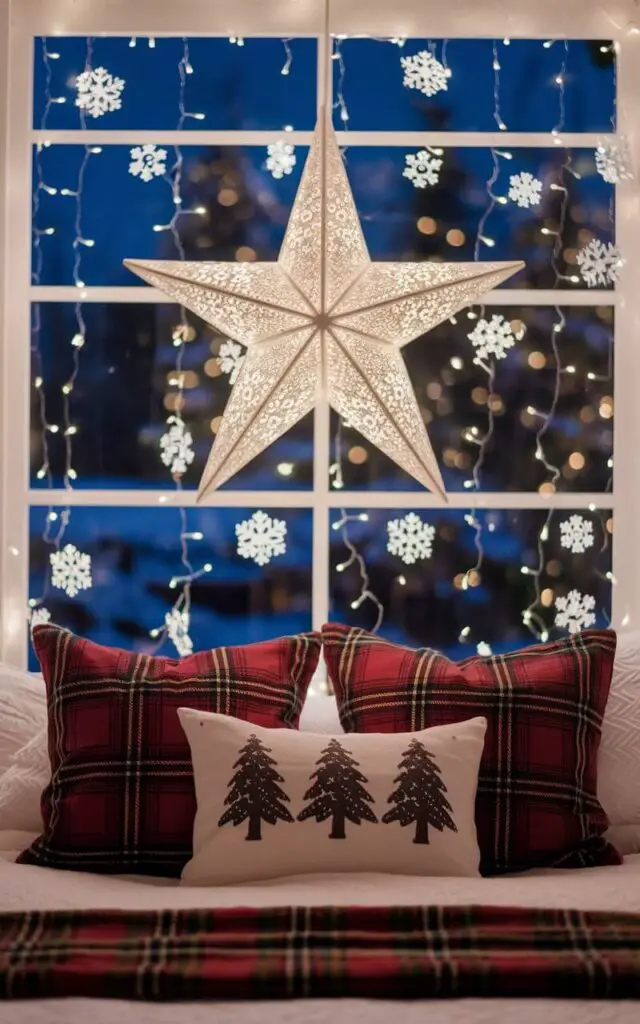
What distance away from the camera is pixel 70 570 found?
2.94m

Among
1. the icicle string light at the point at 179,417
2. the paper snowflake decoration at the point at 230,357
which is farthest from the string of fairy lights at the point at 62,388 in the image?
the paper snowflake decoration at the point at 230,357

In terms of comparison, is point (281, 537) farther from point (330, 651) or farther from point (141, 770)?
point (141, 770)

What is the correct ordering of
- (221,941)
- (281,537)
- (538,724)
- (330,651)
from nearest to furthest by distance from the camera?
(221,941) < (538,724) < (330,651) < (281,537)

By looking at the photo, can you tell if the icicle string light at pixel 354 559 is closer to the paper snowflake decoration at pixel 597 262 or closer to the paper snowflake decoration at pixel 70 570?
the paper snowflake decoration at pixel 70 570

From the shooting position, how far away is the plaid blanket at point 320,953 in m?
1.31

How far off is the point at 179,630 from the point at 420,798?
1261 mm

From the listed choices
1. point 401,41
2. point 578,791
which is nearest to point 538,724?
point 578,791

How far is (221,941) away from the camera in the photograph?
4.63 feet

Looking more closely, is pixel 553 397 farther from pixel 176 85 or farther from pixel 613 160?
pixel 176 85

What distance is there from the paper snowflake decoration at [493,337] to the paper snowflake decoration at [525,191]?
1.04ft

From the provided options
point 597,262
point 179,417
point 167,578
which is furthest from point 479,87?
point 167,578

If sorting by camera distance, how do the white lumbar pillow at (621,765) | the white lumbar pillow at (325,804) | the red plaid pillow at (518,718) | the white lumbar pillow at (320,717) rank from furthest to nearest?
1. the white lumbar pillow at (320,717)
2. the white lumbar pillow at (621,765)
3. the red plaid pillow at (518,718)
4. the white lumbar pillow at (325,804)

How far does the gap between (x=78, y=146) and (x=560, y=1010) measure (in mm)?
2508

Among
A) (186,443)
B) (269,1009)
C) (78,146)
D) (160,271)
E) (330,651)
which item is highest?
(78,146)
